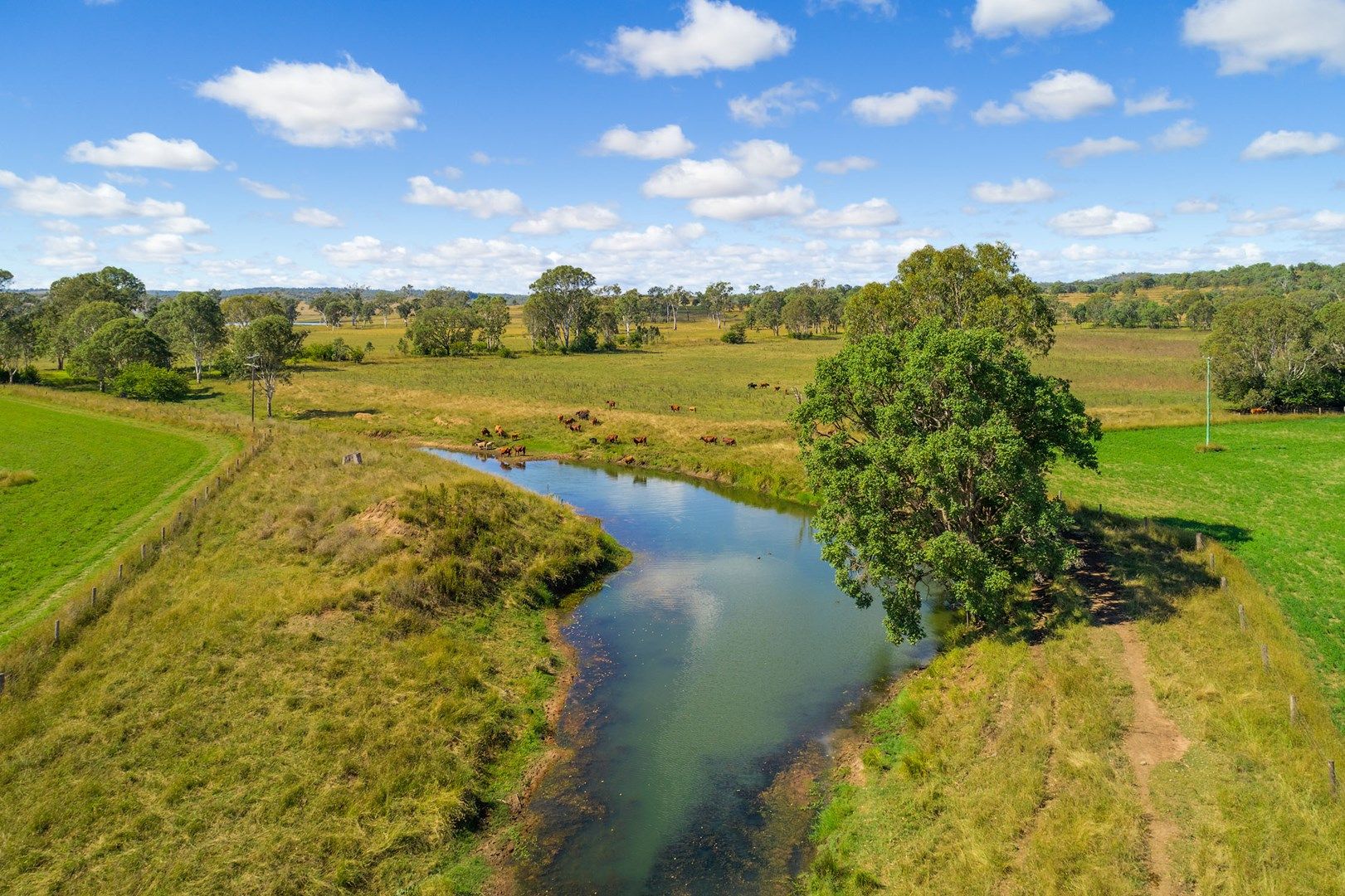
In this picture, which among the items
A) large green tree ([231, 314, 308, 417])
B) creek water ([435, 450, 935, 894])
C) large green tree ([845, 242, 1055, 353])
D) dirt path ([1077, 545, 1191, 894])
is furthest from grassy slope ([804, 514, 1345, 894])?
large green tree ([231, 314, 308, 417])

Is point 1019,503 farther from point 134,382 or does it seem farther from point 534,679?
point 134,382

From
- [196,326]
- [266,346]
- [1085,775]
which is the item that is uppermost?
[196,326]

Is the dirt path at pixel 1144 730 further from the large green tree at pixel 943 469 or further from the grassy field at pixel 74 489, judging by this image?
the grassy field at pixel 74 489

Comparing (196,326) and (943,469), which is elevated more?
(196,326)

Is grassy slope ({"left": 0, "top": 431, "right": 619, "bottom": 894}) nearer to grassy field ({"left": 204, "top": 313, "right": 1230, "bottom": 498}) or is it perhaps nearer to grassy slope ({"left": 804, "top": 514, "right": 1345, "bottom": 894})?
grassy slope ({"left": 804, "top": 514, "right": 1345, "bottom": 894})

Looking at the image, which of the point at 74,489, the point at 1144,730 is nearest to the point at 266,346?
the point at 74,489

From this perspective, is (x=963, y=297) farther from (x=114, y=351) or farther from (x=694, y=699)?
(x=114, y=351)

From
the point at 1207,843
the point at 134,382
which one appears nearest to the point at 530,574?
the point at 1207,843
